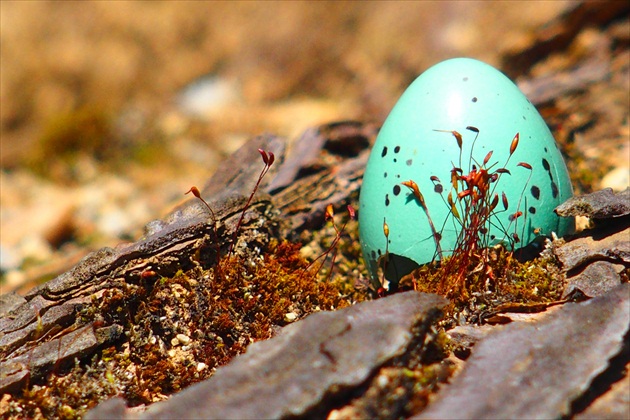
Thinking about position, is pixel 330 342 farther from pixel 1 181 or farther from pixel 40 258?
pixel 1 181

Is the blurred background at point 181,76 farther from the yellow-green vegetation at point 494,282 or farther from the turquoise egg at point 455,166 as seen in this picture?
the yellow-green vegetation at point 494,282

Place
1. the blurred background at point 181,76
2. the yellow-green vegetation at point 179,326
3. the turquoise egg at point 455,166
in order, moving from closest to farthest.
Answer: the yellow-green vegetation at point 179,326 → the turquoise egg at point 455,166 → the blurred background at point 181,76

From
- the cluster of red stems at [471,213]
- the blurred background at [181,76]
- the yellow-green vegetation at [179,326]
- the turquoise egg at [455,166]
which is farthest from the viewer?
the blurred background at [181,76]

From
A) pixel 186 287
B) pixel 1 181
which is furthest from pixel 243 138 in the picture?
pixel 186 287

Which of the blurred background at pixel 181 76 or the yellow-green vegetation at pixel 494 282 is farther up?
the blurred background at pixel 181 76

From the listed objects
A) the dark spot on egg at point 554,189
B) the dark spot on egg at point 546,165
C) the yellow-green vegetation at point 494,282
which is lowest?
the yellow-green vegetation at point 494,282

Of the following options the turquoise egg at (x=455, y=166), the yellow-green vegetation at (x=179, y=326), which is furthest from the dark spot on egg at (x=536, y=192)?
the yellow-green vegetation at (x=179, y=326)

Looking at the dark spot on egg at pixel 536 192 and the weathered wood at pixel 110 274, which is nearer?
the weathered wood at pixel 110 274
